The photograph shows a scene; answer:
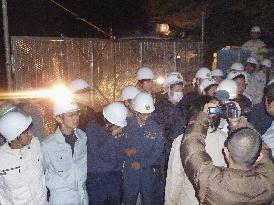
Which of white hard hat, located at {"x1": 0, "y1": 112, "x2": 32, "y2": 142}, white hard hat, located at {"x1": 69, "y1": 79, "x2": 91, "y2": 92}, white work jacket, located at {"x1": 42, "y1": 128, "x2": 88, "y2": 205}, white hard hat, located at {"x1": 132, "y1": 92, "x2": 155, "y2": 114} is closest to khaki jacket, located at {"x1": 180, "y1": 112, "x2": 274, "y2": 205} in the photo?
white work jacket, located at {"x1": 42, "y1": 128, "x2": 88, "y2": 205}

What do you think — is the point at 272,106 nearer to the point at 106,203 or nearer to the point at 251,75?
the point at 106,203

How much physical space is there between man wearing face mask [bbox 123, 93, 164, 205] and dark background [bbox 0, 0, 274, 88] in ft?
30.4

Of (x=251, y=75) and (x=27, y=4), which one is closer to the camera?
(x=251, y=75)

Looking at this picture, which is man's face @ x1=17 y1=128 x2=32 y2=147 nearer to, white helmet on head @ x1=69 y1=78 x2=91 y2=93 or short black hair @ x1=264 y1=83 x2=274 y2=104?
short black hair @ x1=264 y1=83 x2=274 y2=104

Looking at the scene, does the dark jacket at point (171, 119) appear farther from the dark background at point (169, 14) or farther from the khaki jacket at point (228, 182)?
the dark background at point (169, 14)

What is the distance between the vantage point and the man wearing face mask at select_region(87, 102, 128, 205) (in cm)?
519

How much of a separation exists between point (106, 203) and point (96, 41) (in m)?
5.19

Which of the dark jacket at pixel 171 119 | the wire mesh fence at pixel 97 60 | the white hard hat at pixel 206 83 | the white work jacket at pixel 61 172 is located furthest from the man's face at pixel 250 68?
the white work jacket at pixel 61 172

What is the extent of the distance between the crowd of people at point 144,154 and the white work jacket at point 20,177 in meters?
0.01

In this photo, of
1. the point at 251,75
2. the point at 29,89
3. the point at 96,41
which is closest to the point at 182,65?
the point at 251,75

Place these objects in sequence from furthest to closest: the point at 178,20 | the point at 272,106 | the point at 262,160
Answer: the point at 178,20, the point at 272,106, the point at 262,160

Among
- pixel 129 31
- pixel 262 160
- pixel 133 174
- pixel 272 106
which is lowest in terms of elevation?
pixel 133 174

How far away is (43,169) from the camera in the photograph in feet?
15.3

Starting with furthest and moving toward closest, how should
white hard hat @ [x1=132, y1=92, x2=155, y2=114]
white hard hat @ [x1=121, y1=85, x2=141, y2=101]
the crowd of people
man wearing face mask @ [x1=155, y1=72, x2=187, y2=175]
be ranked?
white hard hat @ [x1=121, y1=85, x2=141, y2=101], man wearing face mask @ [x1=155, y1=72, x2=187, y2=175], white hard hat @ [x1=132, y1=92, x2=155, y2=114], the crowd of people
